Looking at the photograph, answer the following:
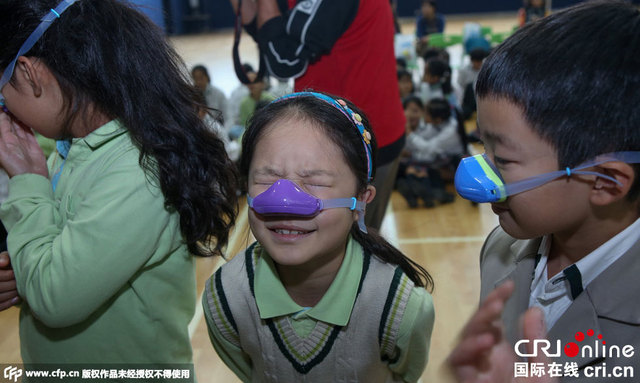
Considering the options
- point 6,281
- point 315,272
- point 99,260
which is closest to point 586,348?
point 315,272

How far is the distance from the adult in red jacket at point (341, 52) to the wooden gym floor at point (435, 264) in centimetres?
37

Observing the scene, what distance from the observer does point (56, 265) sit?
4.08 ft

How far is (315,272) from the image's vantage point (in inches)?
57.8

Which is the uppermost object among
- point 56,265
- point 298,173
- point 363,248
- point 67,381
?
point 298,173

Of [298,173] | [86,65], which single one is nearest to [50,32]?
[86,65]

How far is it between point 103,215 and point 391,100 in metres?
1.42

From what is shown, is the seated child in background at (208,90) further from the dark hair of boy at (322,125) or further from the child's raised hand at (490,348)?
the child's raised hand at (490,348)

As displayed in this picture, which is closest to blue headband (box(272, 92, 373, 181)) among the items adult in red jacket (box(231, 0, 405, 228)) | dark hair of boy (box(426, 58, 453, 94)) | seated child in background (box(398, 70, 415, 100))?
adult in red jacket (box(231, 0, 405, 228))

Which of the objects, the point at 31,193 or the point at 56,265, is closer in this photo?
the point at 56,265

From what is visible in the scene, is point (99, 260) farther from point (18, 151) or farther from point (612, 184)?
point (612, 184)

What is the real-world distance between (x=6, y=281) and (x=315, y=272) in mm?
775

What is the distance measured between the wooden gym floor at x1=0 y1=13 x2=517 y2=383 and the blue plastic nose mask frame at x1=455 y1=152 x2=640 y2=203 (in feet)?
2.79

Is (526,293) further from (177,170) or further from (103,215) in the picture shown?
(103,215)

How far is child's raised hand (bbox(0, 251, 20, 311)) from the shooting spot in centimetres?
139
